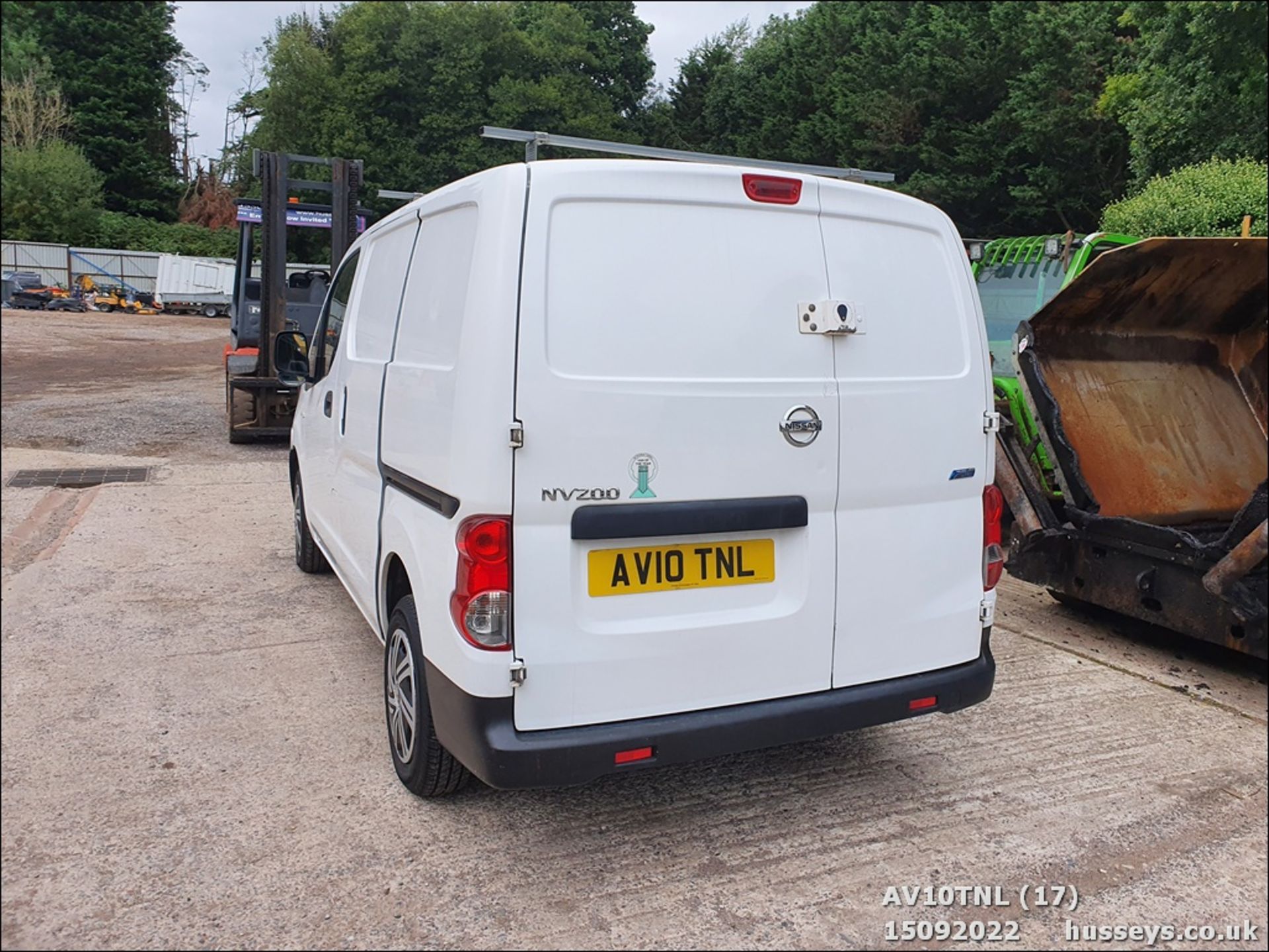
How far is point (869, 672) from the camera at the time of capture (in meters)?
3.13

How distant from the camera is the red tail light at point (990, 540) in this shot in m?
3.34

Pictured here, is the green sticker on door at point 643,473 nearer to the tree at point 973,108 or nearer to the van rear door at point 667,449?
the van rear door at point 667,449

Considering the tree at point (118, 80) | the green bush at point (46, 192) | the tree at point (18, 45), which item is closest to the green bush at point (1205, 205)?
the tree at point (118, 80)

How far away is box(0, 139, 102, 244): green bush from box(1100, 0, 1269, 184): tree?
692 inches

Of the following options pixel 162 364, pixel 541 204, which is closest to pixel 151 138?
pixel 541 204

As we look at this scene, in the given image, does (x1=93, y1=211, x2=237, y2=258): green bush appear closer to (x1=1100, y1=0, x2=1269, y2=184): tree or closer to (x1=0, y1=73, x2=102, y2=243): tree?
(x1=0, y1=73, x2=102, y2=243): tree

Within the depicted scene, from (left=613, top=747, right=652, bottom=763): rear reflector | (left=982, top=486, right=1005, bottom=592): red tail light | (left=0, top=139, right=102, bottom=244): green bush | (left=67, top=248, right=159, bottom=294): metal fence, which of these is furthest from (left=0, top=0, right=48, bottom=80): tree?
(left=982, top=486, right=1005, bottom=592): red tail light

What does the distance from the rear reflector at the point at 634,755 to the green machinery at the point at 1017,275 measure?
401 centimetres

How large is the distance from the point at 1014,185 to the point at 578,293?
2492 centimetres

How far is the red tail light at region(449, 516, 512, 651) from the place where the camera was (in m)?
2.64

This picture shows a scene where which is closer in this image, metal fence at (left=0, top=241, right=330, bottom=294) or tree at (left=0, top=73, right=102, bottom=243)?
tree at (left=0, top=73, right=102, bottom=243)

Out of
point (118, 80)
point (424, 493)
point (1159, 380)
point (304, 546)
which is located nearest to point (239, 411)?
point (304, 546)

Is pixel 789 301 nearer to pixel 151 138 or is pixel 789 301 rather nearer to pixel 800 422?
pixel 800 422

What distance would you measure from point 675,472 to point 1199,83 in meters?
17.9
